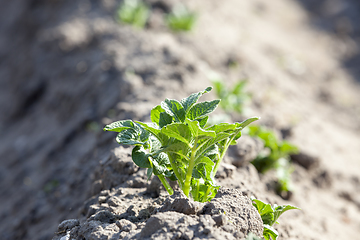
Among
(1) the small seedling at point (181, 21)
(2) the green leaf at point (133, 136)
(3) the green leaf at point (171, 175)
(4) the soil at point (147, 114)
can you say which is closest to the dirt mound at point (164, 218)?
(4) the soil at point (147, 114)

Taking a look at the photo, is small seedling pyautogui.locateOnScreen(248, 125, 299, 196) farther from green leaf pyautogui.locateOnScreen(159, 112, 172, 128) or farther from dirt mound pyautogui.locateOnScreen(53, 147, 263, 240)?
green leaf pyautogui.locateOnScreen(159, 112, 172, 128)

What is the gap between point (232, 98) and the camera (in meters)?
3.87

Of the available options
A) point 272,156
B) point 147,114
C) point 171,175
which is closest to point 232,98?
point 272,156

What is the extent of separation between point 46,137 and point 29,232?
1751mm

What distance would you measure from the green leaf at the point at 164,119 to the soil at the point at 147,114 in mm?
439

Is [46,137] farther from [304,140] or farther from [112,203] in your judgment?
[304,140]

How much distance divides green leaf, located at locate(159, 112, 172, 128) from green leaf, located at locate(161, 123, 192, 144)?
134mm

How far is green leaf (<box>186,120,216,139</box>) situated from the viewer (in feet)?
5.09

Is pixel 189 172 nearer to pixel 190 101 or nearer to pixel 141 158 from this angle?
pixel 141 158

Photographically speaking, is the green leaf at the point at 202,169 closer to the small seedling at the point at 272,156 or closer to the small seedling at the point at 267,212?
the small seedling at the point at 267,212

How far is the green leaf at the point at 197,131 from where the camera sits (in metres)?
1.55

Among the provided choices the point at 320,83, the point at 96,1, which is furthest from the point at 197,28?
the point at 320,83

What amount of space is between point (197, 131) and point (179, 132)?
0.11m

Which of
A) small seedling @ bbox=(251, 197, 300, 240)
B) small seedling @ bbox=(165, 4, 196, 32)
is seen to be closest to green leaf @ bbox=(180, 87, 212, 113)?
small seedling @ bbox=(251, 197, 300, 240)
